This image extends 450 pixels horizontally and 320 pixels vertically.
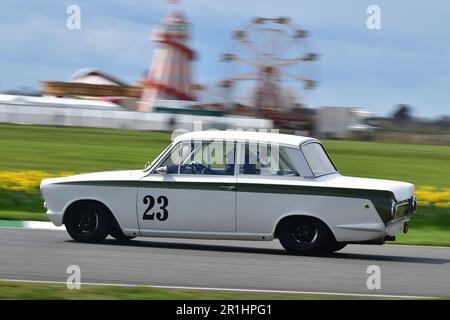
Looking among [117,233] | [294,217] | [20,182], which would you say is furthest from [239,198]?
[20,182]

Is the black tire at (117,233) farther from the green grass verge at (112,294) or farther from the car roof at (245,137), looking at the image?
the green grass verge at (112,294)

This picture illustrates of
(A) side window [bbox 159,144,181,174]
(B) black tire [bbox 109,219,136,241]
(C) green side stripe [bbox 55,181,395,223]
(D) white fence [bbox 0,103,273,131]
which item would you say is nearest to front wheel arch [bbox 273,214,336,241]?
(C) green side stripe [bbox 55,181,395,223]

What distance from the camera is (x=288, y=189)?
11773 millimetres

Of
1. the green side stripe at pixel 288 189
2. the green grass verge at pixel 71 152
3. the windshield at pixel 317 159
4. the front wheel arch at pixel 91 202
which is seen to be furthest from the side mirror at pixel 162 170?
the green grass verge at pixel 71 152

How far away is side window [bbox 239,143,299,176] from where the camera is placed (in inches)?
475

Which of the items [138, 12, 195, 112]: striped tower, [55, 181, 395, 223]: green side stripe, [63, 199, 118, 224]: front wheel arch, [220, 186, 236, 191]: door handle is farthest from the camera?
[138, 12, 195, 112]: striped tower

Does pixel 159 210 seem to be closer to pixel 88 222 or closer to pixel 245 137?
pixel 88 222

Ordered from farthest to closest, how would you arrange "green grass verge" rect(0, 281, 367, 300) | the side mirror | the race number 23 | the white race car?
the side mirror
the race number 23
the white race car
"green grass verge" rect(0, 281, 367, 300)

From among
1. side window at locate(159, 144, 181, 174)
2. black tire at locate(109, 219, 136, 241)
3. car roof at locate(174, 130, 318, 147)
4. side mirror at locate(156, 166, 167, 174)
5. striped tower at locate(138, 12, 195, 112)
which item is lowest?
black tire at locate(109, 219, 136, 241)

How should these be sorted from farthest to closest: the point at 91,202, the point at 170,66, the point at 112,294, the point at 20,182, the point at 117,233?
the point at 170,66, the point at 20,182, the point at 117,233, the point at 91,202, the point at 112,294

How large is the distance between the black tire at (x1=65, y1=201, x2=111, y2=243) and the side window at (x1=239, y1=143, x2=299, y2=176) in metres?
1.90

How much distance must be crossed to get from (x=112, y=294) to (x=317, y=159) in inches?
192

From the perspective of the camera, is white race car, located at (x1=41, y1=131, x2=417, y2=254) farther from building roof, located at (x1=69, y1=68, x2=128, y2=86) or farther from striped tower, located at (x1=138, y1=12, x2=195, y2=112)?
building roof, located at (x1=69, y1=68, x2=128, y2=86)

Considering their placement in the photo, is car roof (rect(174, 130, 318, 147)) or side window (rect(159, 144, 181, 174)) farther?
side window (rect(159, 144, 181, 174))
